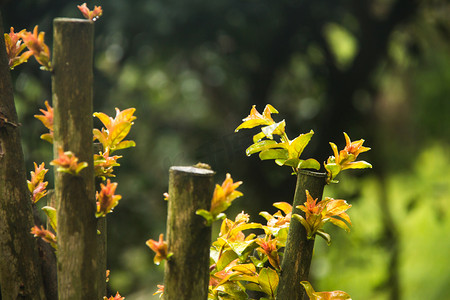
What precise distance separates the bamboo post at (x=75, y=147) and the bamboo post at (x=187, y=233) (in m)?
0.07

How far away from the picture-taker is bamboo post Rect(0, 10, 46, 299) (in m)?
0.49

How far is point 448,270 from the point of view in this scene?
3416 millimetres

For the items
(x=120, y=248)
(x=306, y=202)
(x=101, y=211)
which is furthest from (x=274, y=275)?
(x=120, y=248)

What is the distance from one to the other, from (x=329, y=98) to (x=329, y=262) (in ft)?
3.39

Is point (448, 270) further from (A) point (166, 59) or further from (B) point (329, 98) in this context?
(A) point (166, 59)

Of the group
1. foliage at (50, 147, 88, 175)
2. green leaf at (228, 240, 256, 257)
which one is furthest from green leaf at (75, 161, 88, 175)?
green leaf at (228, 240, 256, 257)

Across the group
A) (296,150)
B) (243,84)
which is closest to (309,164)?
(296,150)

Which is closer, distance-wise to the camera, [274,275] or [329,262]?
[274,275]

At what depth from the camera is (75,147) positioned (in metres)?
0.43

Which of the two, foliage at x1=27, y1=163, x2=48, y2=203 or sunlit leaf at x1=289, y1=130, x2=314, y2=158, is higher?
sunlit leaf at x1=289, y1=130, x2=314, y2=158

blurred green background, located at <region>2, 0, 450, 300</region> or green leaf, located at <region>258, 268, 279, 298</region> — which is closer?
green leaf, located at <region>258, 268, 279, 298</region>

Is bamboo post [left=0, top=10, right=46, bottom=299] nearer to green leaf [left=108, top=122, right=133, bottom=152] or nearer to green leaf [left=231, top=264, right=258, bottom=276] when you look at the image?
green leaf [left=108, top=122, right=133, bottom=152]

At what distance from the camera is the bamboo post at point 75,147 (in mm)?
426

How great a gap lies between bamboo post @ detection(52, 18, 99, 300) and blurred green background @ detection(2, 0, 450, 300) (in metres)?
1.06
